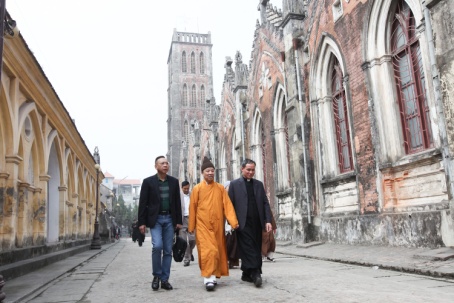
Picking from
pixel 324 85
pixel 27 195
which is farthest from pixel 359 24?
pixel 27 195

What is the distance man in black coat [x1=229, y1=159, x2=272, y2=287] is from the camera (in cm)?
609

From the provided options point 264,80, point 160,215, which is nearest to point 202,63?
point 264,80

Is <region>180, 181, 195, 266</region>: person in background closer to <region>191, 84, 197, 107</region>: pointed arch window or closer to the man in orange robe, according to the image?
the man in orange robe

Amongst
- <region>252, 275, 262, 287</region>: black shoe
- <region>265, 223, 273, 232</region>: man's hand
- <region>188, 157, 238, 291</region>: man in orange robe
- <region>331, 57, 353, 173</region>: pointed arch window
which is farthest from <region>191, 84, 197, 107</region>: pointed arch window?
<region>252, 275, 262, 287</region>: black shoe

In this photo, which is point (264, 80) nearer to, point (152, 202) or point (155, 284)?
point (152, 202)

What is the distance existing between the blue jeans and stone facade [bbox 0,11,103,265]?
3921 millimetres

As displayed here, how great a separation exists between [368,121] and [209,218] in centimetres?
642

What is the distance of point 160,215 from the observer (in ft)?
20.5

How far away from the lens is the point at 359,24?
11266 mm

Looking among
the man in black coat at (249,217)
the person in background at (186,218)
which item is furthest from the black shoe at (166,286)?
the person in background at (186,218)

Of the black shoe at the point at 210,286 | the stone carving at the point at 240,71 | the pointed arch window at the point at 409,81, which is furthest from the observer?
the stone carving at the point at 240,71

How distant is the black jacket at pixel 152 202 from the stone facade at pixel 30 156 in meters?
3.84

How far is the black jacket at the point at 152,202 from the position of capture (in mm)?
6160

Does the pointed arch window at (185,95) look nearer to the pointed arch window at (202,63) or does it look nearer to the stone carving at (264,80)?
the pointed arch window at (202,63)
